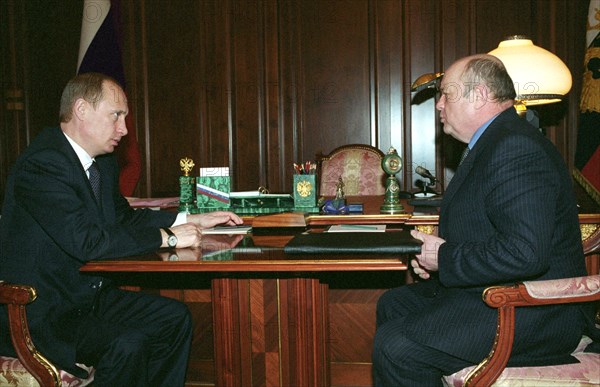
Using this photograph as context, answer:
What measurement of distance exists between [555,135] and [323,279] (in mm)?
3250

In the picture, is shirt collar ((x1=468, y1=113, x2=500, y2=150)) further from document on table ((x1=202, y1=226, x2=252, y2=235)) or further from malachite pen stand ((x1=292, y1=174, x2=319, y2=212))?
document on table ((x1=202, y1=226, x2=252, y2=235))

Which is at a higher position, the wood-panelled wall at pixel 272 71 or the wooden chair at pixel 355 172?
the wood-panelled wall at pixel 272 71

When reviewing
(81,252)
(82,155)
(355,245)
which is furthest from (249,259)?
(82,155)

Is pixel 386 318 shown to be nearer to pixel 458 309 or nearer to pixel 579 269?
pixel 458 309

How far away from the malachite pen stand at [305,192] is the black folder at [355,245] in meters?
0.72

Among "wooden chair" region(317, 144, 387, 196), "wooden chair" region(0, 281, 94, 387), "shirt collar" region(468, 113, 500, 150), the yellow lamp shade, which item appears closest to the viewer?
"wooden chair" region(0, 281, 94, 387)

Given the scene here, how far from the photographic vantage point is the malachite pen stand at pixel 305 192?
2469mm

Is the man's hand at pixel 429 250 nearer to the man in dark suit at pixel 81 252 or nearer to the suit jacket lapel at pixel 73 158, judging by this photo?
the man in dark suit at pixel 81 252

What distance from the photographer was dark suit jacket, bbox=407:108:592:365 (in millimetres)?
1551

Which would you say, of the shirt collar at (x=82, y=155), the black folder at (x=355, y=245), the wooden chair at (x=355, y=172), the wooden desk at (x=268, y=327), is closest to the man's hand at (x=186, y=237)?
the wooden desk at (x=268, y=327)

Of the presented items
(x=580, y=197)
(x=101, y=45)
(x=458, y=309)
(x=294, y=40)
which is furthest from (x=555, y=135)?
(x=101, y=45)

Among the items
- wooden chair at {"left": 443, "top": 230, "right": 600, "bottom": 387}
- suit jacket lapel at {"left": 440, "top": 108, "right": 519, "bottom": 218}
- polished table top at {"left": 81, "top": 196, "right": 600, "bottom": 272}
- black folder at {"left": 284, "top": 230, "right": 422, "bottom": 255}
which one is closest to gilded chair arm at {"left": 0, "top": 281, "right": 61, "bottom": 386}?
polished table top at {"left": 81, "top": 196, "right": 600, "bottom": 272}

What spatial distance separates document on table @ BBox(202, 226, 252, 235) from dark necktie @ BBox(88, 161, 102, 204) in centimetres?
46

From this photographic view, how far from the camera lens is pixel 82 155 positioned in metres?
2.13
